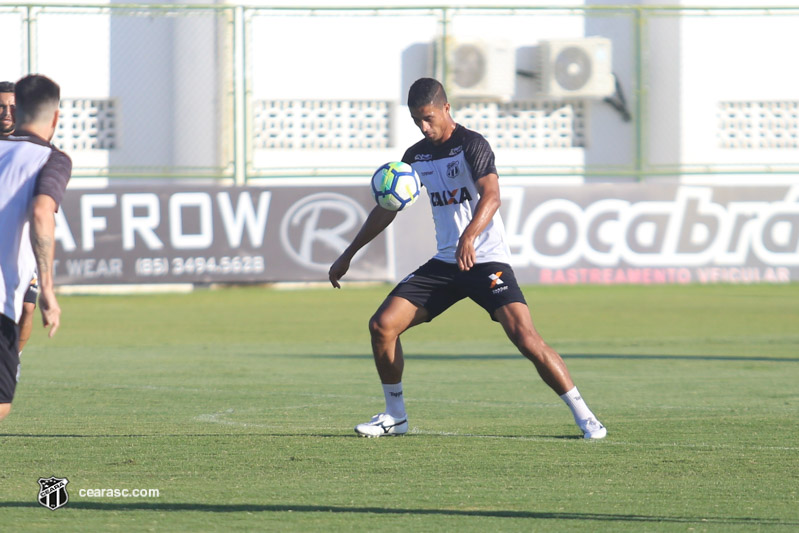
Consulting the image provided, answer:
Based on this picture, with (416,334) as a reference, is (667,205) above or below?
above

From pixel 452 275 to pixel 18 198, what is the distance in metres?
3.06

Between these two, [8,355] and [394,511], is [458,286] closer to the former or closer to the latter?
[394,511]

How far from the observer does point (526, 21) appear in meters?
27.8

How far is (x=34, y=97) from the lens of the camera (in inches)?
233

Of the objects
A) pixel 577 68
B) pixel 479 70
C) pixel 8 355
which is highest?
pixel 577 68

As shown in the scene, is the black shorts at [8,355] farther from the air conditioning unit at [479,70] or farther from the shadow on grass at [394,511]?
the air conditioning unit at [479,70]

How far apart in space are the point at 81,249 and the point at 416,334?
6614mm

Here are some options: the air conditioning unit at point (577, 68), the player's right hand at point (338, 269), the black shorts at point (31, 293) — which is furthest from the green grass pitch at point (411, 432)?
the air conditioning unit at point (577, 68)

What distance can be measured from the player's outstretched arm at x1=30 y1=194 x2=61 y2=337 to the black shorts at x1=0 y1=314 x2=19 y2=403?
0.20m

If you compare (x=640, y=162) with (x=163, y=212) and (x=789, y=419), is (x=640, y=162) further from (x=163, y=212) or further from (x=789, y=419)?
(x=789, y=419)

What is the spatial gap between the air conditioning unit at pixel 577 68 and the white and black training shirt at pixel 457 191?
19270 mm

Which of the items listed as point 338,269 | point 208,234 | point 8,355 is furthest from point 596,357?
point 208,234

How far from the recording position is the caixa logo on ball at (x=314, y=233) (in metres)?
21.4

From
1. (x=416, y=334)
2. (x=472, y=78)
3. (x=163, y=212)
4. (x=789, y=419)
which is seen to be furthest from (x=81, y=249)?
(x=789, y=419)
